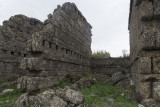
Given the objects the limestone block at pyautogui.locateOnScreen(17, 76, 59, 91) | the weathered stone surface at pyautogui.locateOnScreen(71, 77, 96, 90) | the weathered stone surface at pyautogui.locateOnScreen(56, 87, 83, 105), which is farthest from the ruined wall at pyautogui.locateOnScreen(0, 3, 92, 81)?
the weathered stone surface at pyautogui.locateOnScreen(56, 87, 83, 105)

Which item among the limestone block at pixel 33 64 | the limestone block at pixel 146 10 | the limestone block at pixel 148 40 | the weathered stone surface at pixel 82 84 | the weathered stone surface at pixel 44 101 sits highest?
the limestone block at pixel 146 10

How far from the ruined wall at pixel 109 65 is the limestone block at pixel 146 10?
36.7 feet

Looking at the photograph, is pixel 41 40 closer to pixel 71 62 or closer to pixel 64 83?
pixel 64 83

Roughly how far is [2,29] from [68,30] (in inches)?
160

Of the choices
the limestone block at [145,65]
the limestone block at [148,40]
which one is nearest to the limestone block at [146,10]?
the limestone block at [148,40]

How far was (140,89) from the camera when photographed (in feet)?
18.5

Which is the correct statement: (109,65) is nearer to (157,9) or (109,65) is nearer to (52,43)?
(52,43)

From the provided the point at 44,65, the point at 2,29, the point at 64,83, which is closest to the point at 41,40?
the point at 44,65

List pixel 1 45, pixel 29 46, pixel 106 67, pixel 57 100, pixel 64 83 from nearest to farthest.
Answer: pixel 57 100, pixel 29 46, pixel 64 83, pixel 1 45, pixel 106 67

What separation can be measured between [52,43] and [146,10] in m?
4.75

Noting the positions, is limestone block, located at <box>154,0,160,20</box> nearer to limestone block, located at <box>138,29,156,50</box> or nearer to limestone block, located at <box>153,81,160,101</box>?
limestone block, located at <box>138,29,156,50</box>

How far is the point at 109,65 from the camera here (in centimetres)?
1695

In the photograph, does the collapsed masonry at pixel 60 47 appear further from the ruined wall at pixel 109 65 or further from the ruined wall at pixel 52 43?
the ruined wall at pixel 109 65

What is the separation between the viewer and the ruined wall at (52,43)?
24.2 ft
